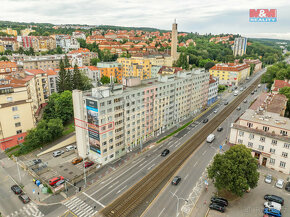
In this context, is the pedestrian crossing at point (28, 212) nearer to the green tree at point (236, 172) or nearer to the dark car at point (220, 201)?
the dark car at point (220, 201)

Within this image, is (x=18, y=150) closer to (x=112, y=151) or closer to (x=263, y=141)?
(x=112, y=151)

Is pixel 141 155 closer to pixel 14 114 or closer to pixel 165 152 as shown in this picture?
pixel 165 152

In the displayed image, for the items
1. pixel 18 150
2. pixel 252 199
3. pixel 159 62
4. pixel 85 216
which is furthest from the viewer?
pixel 159 62

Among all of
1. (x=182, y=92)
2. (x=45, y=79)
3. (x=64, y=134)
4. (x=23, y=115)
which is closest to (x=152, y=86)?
(x=182, y=92)

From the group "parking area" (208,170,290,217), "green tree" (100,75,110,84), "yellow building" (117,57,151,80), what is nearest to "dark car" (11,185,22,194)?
"parking area" (208,170,290,217)

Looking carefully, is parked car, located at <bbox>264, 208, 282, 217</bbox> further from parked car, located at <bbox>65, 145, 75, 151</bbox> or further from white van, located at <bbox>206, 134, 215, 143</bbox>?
parked car, located at <bbox>65, 145, 75, 151</bbox>
